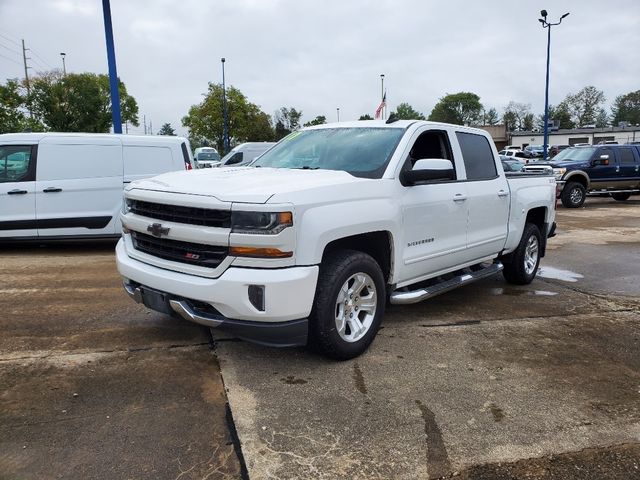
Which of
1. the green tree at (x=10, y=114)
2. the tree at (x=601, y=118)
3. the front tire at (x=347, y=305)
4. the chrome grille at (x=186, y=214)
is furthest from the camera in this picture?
the tree at (x=601, y=118)

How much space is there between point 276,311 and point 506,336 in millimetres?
2379

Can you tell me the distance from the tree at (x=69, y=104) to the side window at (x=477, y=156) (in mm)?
41128

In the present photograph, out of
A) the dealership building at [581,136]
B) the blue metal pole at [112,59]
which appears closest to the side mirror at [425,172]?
the blue metal pole at [112,59]

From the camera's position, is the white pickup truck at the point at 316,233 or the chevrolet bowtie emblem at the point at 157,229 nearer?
the white pickup truck at the point at 316,233

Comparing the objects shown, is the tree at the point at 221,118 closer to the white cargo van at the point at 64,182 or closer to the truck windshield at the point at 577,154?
the truck windshield at the point at 577,154

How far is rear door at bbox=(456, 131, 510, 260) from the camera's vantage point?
17.5 feet

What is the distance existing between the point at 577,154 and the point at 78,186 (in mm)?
15779

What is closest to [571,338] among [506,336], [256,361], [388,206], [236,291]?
[506,336]

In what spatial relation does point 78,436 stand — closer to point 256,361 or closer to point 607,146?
point 256,361

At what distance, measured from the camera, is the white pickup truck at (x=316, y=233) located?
343 cm

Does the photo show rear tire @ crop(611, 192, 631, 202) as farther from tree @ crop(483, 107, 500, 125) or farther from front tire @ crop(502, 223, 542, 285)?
tree @ crop(483, 107, 500, 125)

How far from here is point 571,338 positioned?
15.5ft

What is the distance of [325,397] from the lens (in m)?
3.49

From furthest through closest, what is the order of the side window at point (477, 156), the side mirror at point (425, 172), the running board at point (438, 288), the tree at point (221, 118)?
the tree at point (221, 118), the side window at point (477, 156), the running board at point (438, 288), the side mirror at point (425, 172)
